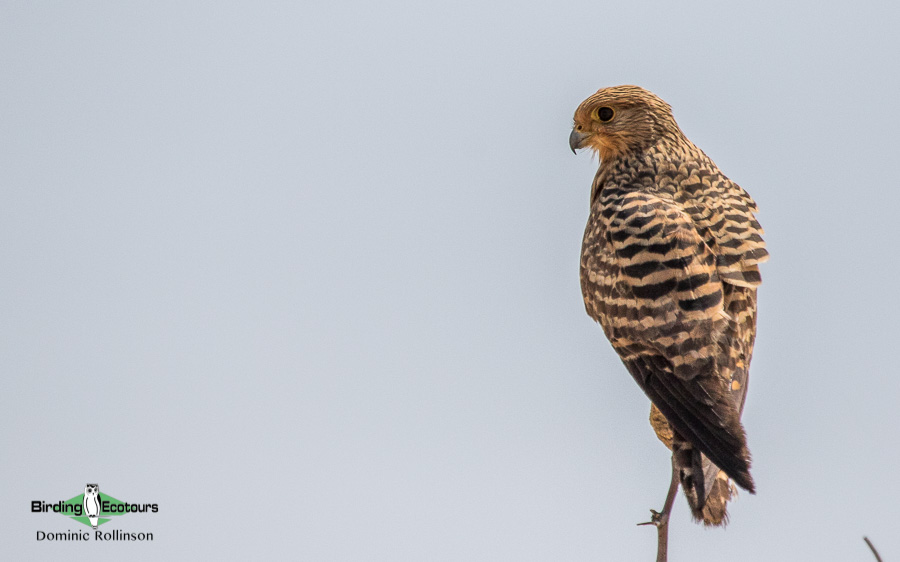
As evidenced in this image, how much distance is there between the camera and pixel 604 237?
5.00 meters

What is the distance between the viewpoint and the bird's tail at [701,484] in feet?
14.5

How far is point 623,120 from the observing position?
5.56m

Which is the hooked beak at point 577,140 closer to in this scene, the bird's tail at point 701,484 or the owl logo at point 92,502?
the bird's tail at point 701,484

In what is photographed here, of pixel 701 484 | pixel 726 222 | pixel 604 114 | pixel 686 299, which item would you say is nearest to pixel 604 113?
pixel 604 114

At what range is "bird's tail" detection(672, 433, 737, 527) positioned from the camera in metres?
4.41

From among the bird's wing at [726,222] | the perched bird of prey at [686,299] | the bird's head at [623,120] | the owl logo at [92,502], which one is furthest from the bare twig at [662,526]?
the owl logo at [92,502]

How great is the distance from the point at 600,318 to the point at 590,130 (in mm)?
1118

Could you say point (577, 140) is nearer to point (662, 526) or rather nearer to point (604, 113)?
point (604, 113)

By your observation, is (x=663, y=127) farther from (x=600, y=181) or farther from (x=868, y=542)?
(x=868, y=542)

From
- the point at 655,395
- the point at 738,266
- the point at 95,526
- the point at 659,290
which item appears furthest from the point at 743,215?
the point at 95,526

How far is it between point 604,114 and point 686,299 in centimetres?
133

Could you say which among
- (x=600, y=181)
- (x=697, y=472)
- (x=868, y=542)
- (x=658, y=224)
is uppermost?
(x=600, y=181)

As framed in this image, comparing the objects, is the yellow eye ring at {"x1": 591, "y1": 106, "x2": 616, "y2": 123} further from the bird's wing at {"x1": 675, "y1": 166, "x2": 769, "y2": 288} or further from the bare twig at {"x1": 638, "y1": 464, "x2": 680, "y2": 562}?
the bare twig at {"x1": 638, "y1": 464, "x2": 680, "y2": 562}

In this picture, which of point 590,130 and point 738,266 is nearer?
point 738,266
